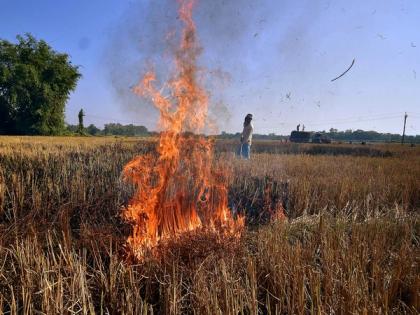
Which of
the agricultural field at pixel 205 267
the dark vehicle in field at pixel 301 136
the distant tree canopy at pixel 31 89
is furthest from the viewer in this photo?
the dark vehicle in field at pixel 301 136

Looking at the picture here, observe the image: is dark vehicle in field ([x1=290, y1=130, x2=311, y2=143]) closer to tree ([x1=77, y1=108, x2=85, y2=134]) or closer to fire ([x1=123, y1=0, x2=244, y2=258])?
tree ([x1=77, y1=108, x2=85, y2=134])

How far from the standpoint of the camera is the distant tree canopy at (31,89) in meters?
43.8

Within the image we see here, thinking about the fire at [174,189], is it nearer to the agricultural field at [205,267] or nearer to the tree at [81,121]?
the agricultural field at [205,267]

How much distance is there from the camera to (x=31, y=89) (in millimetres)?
44812

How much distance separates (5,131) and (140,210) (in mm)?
49105

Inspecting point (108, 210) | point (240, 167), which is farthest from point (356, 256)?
point (240, 167)

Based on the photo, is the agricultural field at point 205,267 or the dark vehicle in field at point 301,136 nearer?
the agricultural field at point 205,267

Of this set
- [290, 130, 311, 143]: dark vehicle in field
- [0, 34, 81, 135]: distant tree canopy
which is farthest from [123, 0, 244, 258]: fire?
[290, 130, 311, 143]: dark vehicle in field

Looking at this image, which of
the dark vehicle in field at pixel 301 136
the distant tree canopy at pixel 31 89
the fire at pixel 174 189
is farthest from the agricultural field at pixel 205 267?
the dark vehicle in field at pixel 301 136

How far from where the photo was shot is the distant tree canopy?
1725 inches

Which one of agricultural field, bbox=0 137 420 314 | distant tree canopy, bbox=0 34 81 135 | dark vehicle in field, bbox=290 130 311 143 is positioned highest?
Result: distant tree canopy, bbox=0 34 81 135

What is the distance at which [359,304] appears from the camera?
8.90 ft

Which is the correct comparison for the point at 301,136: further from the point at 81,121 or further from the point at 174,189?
the point at 174,189

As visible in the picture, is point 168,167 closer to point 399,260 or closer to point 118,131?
point 399,260
